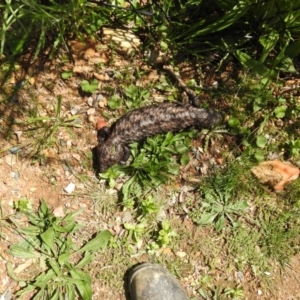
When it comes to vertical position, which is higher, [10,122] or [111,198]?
[10,122]

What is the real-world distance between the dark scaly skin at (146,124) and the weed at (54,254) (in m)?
0.64

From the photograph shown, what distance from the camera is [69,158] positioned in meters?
4.40

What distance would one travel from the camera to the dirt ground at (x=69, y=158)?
432 centimetres

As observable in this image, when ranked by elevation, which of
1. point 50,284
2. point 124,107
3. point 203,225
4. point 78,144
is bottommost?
point 50,284

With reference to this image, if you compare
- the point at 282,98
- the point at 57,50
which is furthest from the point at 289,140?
the point at 57,50

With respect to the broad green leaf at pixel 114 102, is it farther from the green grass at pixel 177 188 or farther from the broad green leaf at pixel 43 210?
the broad green leaf at pixel 43 210

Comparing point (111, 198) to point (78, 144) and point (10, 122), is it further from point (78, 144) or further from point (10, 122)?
point (10, 122)

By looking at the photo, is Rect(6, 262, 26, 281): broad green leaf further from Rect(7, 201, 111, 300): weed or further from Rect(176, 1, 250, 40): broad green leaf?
Rect(176, 1, 250, 40): broad green leaf

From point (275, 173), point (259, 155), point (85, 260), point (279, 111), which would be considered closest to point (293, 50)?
point (279, 111)

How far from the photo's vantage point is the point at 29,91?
14.3ft

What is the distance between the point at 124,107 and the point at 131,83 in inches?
9.2

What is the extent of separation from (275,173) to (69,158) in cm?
190

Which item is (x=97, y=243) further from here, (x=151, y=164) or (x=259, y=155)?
(x=259, y=155)

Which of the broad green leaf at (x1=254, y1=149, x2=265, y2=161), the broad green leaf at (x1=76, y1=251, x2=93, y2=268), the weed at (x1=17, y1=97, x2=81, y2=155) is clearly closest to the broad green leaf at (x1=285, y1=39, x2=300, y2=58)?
the broad green leaf at (x1=254, y1=149, x2=265, y2=161)
